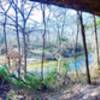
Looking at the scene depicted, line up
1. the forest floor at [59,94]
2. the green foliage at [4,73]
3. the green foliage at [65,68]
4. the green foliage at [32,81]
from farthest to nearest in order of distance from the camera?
1. the green foliage at [65,68]
2. the green foliage at [32,81]
3. the green foliage at [4,73]
4. the forest floor at [59,94]

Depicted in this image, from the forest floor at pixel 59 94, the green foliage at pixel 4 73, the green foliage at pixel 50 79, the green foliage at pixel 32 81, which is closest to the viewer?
the forest floor at pixel 59 94

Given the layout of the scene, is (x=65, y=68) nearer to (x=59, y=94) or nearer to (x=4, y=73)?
(x=59, y=94)

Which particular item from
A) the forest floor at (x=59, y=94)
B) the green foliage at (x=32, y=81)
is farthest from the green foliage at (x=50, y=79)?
the forest floor at (x=59, y=94)

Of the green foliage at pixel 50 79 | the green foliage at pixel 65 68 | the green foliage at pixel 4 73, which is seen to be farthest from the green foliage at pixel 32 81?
the green foliage at pixel 65 68

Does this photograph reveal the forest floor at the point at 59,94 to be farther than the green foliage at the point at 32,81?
No

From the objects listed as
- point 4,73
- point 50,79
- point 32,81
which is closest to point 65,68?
point 50,79

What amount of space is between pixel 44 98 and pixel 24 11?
Result: 3160 mm

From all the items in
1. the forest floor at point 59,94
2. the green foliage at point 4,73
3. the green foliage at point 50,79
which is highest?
the green foliage at point 4,73

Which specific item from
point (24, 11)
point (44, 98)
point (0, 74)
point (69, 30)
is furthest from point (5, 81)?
point (69, 30)

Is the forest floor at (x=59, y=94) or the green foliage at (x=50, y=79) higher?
the green foliage at (x=50, y=79)

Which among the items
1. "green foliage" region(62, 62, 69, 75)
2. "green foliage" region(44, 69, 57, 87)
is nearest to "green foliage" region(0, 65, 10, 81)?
"green foliage" region(44, 69, 57, 87)

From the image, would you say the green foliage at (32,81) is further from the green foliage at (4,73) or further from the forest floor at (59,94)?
the green foliage at (4,73)

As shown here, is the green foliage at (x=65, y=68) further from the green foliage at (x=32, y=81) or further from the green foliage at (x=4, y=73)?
the green foliage at (x=4, y=73)

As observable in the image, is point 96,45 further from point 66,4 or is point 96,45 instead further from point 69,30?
point 66,4
